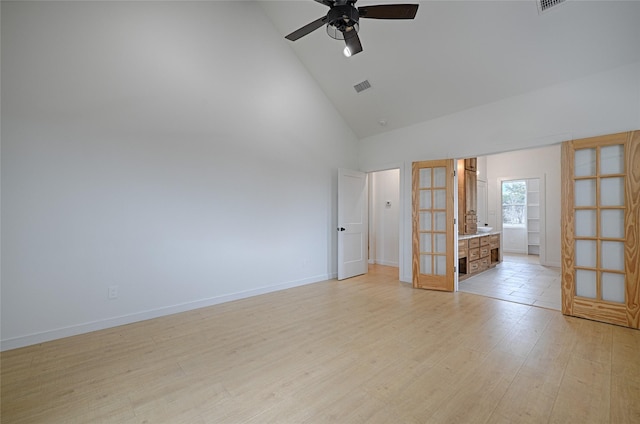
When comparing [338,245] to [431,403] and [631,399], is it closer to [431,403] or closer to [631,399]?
[431,403]

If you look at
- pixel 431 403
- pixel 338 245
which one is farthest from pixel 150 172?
pixel 431 403

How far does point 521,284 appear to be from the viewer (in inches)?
186

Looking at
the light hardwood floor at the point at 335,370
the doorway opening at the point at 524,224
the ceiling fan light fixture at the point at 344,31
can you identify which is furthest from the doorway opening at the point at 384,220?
the ceiling fan light fixture at the point at 344,31

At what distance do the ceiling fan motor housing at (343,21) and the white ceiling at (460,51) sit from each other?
137 cm

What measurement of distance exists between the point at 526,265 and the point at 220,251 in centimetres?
709

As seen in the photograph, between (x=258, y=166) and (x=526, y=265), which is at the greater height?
(x=258, y=166)

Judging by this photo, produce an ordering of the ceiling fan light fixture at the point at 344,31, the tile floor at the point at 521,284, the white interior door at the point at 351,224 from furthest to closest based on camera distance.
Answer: the white interior door at the point at 351,224 → the tile floor at the point at 521,284 → the ceiling fan light fixture at the point at 344,31

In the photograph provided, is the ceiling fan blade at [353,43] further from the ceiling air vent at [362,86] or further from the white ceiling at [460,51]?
the ceiling air vent at [362,86]

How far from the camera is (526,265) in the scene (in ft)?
21.4

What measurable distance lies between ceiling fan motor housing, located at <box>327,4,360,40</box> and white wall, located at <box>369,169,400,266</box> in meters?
4.39

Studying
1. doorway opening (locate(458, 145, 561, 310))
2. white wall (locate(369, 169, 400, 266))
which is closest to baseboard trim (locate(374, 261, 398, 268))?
white wall (locate(369, 169, 400, 266))

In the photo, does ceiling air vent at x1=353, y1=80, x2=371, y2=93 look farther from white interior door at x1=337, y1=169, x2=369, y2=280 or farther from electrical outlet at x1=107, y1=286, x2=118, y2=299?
electrical outlet at x1=107, y1=286, x2=118, y2=299

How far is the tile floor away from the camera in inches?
153

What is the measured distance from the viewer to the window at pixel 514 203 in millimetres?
8684
